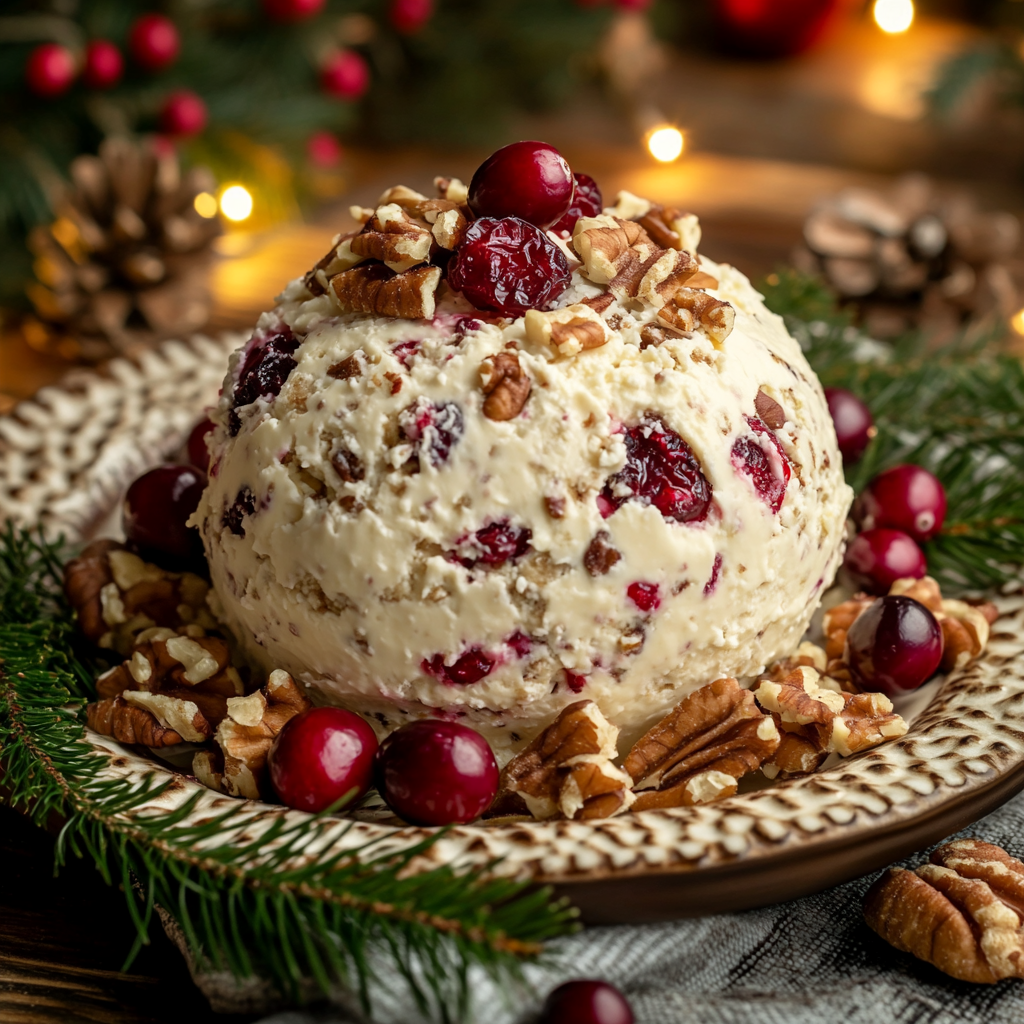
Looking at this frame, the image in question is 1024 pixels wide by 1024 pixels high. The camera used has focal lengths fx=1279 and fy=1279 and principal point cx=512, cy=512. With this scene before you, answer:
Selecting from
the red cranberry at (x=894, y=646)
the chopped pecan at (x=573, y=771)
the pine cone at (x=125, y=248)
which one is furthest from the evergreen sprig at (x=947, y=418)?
the pine cone at (x=125, y=248)

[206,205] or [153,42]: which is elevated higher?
[153,42]

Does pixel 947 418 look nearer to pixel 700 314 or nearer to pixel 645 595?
pixel 700 314

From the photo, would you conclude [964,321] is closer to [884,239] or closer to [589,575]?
[884,239]

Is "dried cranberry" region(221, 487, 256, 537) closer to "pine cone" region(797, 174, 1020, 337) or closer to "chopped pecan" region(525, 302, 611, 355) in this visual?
"chopped pecan" region(525, 302, 611, 355)

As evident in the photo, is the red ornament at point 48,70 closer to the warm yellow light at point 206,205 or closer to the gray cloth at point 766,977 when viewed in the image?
the warm yellow light at point 206,205

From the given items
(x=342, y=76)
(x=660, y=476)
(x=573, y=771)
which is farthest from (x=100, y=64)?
(x=573, y=771)

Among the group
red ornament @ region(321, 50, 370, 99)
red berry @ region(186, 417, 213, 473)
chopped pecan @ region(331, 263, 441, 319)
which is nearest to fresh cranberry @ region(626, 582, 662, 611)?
chopped pecan @ region(331, 263, 441, 319)
